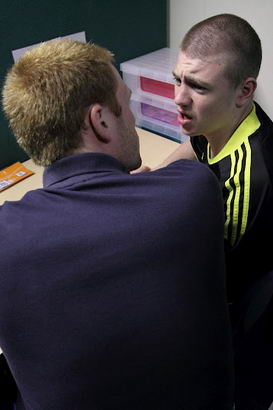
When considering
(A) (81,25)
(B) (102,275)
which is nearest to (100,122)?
(B) (102,275)

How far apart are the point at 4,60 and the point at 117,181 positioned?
89cm

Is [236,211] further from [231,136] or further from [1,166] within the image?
[1,166]

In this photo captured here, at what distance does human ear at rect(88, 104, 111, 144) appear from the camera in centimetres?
64

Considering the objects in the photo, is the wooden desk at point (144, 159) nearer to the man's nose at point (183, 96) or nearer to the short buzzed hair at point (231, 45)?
the man's nose at point (183, 96)

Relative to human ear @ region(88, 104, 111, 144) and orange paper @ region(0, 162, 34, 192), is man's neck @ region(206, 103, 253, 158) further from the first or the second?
orange paper @ region(0, 162, 34, 192)

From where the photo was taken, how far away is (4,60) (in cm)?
120

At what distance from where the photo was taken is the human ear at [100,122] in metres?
0.64

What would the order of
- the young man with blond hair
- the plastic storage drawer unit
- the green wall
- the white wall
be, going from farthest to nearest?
the plastic storage drawer unit
the white wall
the green wall
the young man with blond hair

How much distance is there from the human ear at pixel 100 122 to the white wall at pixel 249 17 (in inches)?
39.1

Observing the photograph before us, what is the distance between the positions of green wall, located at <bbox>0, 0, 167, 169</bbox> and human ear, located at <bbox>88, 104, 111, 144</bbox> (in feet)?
2.41

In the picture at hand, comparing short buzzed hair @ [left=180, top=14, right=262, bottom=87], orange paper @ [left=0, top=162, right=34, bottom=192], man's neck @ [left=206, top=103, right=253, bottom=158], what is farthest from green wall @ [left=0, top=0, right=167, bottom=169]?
man's neck @ [left=206, top=103, right=253, bottom=158]

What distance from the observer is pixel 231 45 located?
35.4 inches

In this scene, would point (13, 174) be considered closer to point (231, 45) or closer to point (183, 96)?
point (183, 96)

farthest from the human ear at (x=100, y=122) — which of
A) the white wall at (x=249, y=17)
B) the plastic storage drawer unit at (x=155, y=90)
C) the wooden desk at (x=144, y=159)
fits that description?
the white wall at (x=249, y=17)
